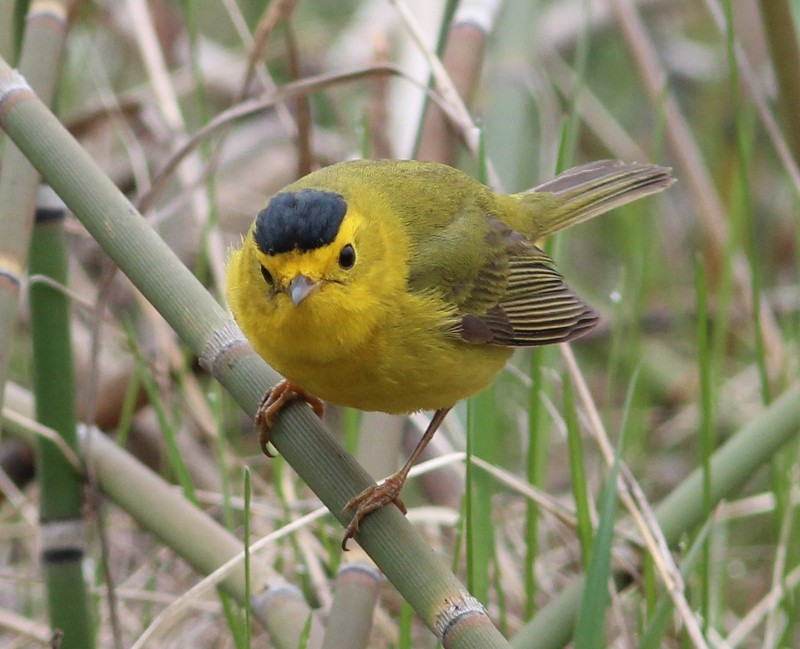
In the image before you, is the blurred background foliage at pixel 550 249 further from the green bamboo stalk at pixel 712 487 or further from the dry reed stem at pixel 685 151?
the green bamboo stalk at pixel 712 487

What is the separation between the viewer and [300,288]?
216cm

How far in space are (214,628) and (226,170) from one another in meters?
2.67

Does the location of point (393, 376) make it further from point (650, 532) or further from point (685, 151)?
point (685, 151)

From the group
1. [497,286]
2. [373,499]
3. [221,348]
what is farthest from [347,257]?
[497,286]

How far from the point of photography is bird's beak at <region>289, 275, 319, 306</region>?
2.13 metres

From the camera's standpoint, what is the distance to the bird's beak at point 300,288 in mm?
2131

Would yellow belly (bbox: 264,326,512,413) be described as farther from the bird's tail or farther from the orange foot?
the bird's tail

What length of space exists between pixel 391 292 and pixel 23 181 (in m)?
0.80

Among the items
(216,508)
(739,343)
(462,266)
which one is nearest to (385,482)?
(462,266)

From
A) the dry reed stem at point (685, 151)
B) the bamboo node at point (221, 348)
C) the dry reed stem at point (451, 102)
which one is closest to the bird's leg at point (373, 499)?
the bamboo node at point (221, 348)

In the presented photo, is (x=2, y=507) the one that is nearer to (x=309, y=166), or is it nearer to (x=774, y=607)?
(x=309, y=166)

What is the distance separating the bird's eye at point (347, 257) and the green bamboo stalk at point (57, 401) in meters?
0.59

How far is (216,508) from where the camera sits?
356cm

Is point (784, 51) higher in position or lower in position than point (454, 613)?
higher
